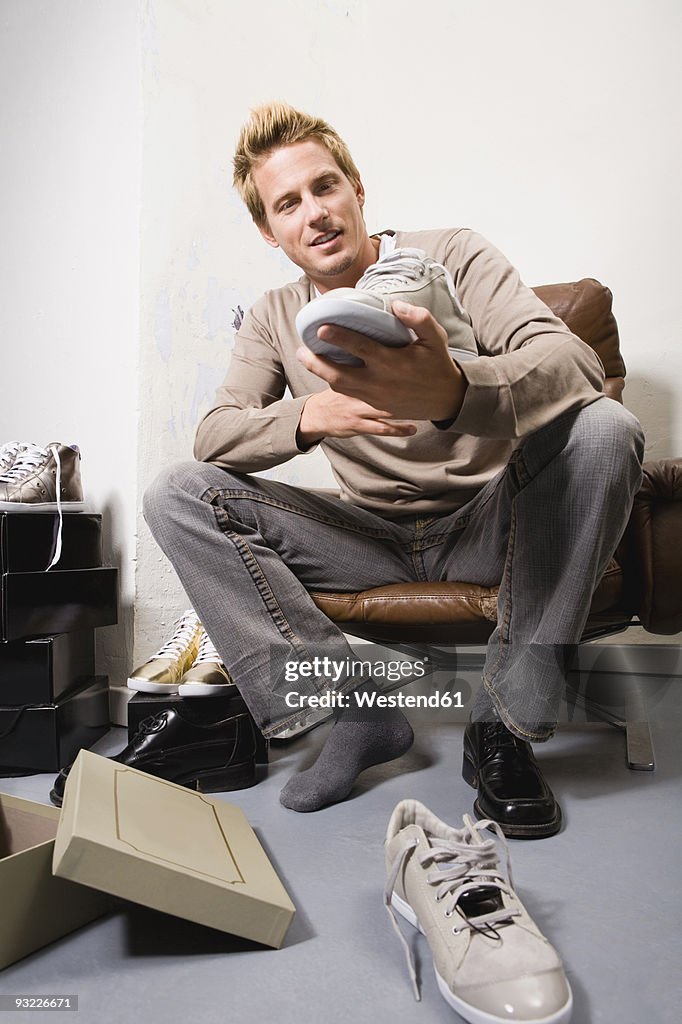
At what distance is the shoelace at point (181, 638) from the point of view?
1414 mm

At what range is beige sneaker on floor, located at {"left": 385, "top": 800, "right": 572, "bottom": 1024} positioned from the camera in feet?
1.96

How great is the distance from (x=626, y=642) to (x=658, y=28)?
1.51 m

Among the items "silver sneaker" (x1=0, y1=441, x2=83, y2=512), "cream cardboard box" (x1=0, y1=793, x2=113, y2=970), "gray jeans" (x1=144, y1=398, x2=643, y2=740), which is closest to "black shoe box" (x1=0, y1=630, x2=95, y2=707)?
"silver sneaker" (x1=0, y1=441, x2=83, y2=512)

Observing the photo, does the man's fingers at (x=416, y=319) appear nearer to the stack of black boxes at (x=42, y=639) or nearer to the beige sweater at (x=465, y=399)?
the beige sweater at (x=465, y=399)

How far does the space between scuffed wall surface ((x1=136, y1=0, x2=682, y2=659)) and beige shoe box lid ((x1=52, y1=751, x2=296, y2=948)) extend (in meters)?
0.87

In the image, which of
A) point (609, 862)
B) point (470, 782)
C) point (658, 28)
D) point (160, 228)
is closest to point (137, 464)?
point (160, 228)

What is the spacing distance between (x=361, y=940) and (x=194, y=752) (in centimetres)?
56

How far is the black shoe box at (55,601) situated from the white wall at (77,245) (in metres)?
0.08

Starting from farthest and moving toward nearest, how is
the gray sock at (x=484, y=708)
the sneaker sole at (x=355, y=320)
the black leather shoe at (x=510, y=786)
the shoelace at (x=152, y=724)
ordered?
the shoelace at (x=152, y=724)
the gray sock at (x=484, y=708)
the black leather shoe at (x=510, y=786)
the sneaker sole at (x=355, y=320)

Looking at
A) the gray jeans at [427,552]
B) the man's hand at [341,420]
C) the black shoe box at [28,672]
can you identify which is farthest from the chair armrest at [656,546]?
the black shoe box at [28,672]

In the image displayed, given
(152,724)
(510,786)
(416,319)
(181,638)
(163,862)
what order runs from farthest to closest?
1. (181,638)
2. (152,724)
3. (510,786)
4. (416,319)
5. (163,862)

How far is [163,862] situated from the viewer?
699 mm

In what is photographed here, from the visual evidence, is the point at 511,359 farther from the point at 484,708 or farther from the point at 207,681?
the point at 207,681

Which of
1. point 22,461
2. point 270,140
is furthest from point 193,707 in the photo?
point 270,140
